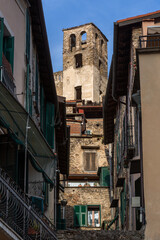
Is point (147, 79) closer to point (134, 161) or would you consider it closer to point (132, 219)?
point (134, 161)

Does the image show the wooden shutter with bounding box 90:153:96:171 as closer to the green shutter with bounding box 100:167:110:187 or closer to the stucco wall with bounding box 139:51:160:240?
the green shutter with bounding box 100:167:110:187

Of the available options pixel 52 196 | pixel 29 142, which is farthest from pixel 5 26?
pixel 52 196

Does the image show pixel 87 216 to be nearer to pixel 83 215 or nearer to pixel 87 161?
pixel 83 215

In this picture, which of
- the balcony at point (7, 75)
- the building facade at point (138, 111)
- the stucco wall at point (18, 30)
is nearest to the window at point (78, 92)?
the building facade at point (138, 111)

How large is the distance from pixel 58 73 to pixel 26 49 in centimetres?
5737

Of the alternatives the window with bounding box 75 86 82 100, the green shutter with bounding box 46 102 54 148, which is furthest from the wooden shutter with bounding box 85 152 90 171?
the window with bounding box 75 86 82 100

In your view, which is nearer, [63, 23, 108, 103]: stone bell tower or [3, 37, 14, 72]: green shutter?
[3, 37, 14, 72]: green shutter

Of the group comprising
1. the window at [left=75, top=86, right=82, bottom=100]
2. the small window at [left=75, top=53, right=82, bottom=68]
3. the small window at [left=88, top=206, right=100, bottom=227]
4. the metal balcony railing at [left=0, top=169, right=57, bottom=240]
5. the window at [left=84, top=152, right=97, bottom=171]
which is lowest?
the small window at [left=88, top=206, right=100, bottom=227]

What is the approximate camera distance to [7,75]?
11.9 metres

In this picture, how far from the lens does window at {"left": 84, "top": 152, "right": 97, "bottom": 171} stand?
40000mm

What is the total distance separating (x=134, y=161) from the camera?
48.8 feet

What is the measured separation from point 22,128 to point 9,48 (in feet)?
8.12

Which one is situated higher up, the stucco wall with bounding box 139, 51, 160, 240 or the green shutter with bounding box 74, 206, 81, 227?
the stucco wall with bounding box 139, 51, 160, 240

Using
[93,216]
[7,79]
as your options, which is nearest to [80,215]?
[93,216]
